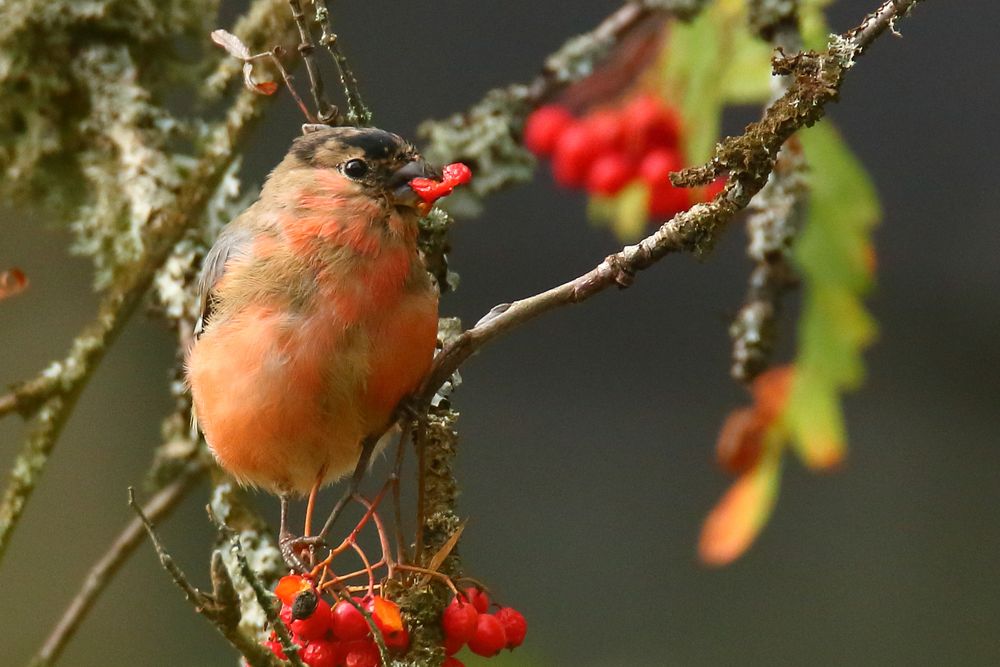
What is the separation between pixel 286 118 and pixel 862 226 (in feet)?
7.31

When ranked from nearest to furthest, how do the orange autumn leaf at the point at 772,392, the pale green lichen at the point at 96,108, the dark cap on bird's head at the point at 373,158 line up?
1. the dark cap on bird's head at the point at 373,158
2. the pale green lichen at the point at 96,108
3. the orange autumn leaf at the point at 772,392

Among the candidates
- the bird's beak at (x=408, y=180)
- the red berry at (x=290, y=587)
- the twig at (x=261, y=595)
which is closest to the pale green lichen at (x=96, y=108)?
the bird's beak at (x=408, y=180)

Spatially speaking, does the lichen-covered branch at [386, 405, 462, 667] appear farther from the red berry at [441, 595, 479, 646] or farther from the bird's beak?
the bird's beak

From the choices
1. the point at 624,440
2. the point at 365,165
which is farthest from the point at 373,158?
the point at 624,440

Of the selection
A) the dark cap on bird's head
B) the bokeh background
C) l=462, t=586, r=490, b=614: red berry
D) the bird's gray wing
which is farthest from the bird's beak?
the bokeh background

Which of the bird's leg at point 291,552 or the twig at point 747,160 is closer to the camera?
the twig at point 747,160

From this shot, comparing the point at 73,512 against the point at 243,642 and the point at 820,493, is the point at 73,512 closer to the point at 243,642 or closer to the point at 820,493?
the point at 820,493

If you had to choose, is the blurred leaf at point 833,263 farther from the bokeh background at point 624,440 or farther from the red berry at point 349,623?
the bokeh background at point 624,440

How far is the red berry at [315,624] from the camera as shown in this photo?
139 centimetres

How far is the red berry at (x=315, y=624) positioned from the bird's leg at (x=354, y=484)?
4.5 inches

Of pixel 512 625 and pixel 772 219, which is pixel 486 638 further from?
pixel 772 219

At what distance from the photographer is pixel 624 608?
407 cm

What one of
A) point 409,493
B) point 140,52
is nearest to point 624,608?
point 409,493

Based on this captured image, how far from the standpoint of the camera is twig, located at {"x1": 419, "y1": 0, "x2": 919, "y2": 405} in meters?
1.25
